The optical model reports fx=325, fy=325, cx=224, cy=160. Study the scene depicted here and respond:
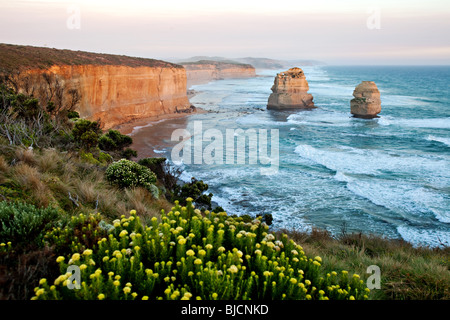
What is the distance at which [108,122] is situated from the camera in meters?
37.4

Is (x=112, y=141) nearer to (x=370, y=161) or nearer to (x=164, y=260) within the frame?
(x=164, y=260)

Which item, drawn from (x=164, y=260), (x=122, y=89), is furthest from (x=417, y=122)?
(x=164, y=260)

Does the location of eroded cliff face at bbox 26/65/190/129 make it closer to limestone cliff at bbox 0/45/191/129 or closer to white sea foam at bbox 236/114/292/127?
limestone cliff at bbox 0/45/191/129

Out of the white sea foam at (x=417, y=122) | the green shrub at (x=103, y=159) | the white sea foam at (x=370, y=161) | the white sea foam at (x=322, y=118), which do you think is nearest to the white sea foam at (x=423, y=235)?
the white sea foam at (x=370, y=161)

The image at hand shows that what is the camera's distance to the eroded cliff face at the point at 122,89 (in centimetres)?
3266

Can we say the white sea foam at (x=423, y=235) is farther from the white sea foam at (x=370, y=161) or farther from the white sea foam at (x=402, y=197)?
the white sea foam at (x=370, y=161)

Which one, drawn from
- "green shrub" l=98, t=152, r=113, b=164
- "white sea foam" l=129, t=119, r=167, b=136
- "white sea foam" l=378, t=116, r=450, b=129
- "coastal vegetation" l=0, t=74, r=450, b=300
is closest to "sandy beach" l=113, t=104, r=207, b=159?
"white sea foam" l=129, t=119, r=167, b=136

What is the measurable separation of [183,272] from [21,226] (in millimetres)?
2522

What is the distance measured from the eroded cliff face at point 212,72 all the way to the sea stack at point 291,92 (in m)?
60.0

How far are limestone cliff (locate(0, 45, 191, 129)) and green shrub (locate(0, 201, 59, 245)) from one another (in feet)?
70.9

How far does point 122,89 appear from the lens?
41781 millimetres

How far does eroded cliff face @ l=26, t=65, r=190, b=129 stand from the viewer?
32656 mm
